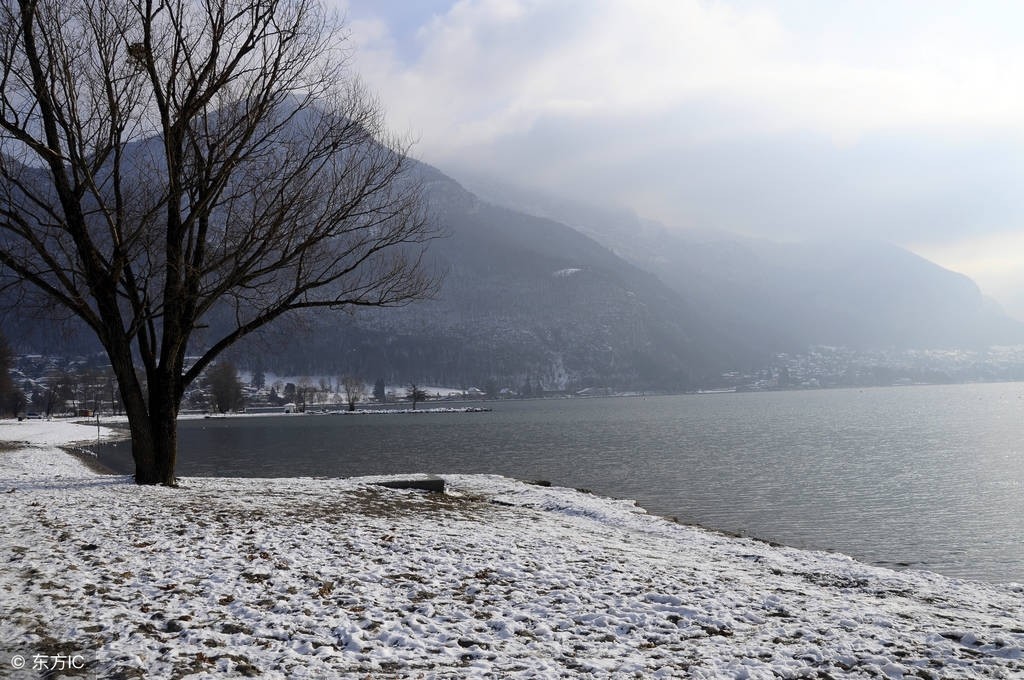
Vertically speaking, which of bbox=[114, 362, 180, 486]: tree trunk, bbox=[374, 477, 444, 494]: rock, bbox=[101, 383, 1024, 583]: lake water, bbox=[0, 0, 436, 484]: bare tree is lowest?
bbox=[101, 383, 1024, 583]: lake water

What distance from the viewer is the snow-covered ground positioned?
779cm

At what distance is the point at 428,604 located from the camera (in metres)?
9.61

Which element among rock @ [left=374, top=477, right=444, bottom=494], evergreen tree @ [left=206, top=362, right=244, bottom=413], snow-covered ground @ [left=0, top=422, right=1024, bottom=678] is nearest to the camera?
snow-covered ground @ [left=0, top=422, right=1024, bottom=678]

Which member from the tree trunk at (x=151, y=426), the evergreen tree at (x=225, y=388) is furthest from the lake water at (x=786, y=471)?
the evergreen tree at (x=225, y=388)

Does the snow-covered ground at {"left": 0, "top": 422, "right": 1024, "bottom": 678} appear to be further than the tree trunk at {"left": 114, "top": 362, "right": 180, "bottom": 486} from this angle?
No

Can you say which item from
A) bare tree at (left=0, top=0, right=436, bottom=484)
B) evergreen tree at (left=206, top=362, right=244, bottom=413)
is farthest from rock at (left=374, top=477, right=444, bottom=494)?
evergreen tree at (left=206, top=362, right=244, bottom=413)

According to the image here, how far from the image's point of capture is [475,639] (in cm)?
854

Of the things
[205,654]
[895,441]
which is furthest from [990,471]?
[205,654]

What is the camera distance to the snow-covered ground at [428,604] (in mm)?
7785

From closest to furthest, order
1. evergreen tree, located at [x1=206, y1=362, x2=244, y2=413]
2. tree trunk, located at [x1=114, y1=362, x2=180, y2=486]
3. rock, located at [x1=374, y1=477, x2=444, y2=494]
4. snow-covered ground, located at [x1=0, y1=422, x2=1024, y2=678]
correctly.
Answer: snow-covered ground, located at [x1=0, y1=422, x2=1024, y2=678] < tree trunk, located at [x1=114, y1=362, x2=180, y2=486] < rock, located at [x1=374, y1=477, x2=444, y2=494] < evergreen tree, located at [x1=206, y1=362, x2=244, y2=413]

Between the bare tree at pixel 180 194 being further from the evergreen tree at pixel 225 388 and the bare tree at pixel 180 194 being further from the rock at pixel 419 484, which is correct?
the evergreen tree at pixel 225 388

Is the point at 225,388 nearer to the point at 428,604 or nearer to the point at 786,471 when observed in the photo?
the point at 786,471

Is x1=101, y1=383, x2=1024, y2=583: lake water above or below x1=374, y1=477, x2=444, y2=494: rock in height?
below

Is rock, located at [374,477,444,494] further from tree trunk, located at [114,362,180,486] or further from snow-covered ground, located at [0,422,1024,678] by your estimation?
snow-covered ground, located at [0,422,1024,678]
